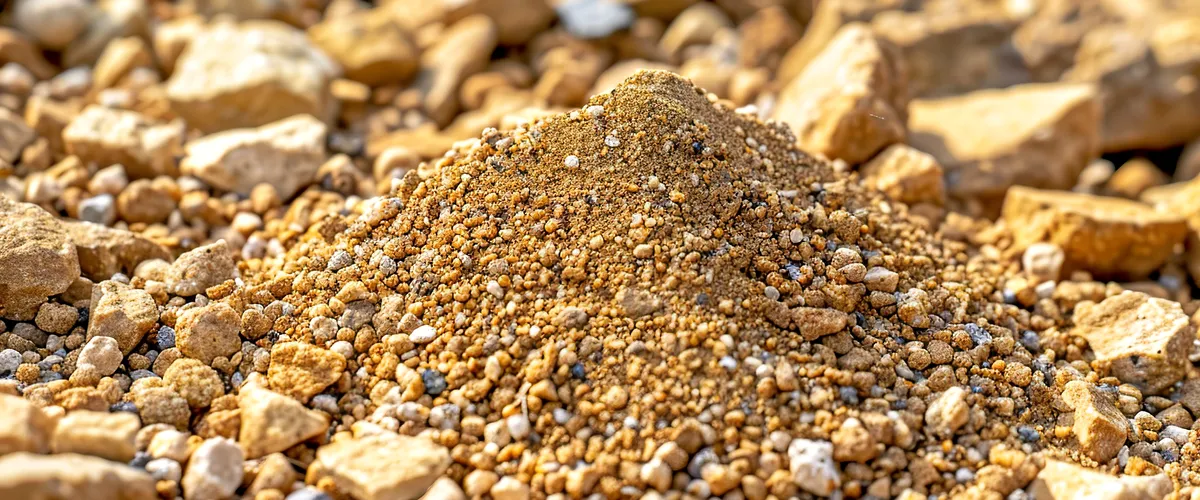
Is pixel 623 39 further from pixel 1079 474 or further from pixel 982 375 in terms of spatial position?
pixel 1079 474

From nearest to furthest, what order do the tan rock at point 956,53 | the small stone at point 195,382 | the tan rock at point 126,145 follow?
the small stone at point 195,382, the tan rock at point 126,145, the tan rock at point 956,53

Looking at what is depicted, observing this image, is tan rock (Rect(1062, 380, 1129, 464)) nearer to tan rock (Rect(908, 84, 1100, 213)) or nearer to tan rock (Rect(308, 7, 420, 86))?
tan rock (Rect(908, 84, 1100, 213))

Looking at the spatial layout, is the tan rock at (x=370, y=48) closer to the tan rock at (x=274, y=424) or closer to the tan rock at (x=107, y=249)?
the tan rock at (x=107, y=249)

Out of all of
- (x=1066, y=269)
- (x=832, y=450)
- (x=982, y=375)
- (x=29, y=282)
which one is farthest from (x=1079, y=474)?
(x=29, y=282)

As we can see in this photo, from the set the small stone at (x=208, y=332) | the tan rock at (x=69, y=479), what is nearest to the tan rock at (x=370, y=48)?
the small stone at (x=208, y=332)

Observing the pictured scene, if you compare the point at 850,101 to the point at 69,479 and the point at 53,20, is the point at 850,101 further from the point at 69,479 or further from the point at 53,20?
the point at 53,20

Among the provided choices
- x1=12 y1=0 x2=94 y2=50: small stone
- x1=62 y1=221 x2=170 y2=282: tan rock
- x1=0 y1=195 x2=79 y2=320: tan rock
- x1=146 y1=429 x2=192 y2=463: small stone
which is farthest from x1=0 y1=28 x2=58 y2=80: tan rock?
x1=146 y1=429 x2=192 y2=463: small stone
